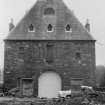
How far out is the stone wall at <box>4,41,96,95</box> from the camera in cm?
4031

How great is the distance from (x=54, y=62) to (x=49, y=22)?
5.52 m

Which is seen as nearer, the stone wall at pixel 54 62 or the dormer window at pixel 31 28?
the stone wall at pixel 54 62

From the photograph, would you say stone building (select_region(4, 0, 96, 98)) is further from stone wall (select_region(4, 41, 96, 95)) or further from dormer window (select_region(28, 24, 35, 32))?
dormer window (select_region(28, 24, 35, 32))

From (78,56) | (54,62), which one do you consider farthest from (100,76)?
(54,62)

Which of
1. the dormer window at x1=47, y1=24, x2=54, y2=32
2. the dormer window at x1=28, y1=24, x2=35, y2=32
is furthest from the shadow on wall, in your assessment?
the dormer window at x1=28, y1=24, x2=35, y2=32

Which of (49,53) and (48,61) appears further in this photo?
(49,53)

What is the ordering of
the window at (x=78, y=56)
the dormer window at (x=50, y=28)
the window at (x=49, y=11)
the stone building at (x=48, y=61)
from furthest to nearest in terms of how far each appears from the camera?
the window at (x=49, y=11)
the dormer window at (x=50, y=28)
the window at (x=78, y=56)
the stone building at (x=48, y=61)

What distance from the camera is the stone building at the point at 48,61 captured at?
132 feet

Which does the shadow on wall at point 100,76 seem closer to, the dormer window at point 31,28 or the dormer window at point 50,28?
the dormer window at point 50,28

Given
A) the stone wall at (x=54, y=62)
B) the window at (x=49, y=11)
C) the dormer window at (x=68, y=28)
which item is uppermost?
the window at (x=49, y=11)

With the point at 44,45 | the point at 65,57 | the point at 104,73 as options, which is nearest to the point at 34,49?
the point at 44,45

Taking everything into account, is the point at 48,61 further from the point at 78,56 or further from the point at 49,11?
the point at 49,11

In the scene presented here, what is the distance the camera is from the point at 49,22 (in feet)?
139

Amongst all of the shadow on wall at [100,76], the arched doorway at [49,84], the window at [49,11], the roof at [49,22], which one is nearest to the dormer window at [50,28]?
the roof at [49,22]
